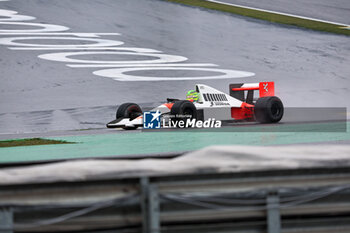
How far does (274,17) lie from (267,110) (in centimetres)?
1158

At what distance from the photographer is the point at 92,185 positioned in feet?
6.89

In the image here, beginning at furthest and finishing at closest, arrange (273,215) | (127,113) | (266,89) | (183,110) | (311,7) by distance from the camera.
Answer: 1. (311,7)
2. (266,89)
3. (127,113)
4. (183,110)
5. (273,215)

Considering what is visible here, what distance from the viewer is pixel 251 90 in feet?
35.5

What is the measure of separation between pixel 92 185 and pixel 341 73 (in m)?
16.3

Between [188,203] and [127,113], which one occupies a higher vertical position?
[127,113]

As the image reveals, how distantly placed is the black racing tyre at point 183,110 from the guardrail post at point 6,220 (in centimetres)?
682

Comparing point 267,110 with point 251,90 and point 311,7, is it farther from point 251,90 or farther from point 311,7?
point 311,7

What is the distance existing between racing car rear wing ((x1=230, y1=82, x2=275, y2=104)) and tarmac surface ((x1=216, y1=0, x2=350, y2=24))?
11.2 metres

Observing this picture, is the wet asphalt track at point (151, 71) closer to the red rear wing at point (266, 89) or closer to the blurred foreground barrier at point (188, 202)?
the red rear wing at point (266, 89)

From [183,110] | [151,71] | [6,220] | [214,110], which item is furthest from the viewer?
[151,71]

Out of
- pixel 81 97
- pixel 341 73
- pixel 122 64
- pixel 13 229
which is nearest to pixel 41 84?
pixel 81 97

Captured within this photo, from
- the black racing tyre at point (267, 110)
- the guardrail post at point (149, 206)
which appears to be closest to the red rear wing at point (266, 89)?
the black racing tyre at point (267, 110)

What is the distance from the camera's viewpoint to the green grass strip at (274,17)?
19781 millimetres

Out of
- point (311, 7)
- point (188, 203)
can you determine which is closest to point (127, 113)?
point (188, 203)
